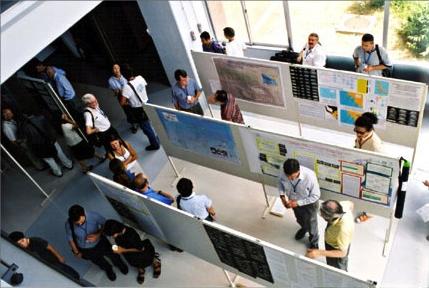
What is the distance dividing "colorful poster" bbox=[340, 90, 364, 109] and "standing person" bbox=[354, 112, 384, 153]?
72cm

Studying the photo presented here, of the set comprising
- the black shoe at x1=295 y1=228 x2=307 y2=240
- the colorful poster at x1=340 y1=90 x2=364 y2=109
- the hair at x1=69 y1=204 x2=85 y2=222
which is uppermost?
the hair at x1=69 y1=204 x2=85 y2=222

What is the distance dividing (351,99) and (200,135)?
6.07 ft

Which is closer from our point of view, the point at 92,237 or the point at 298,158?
the point at 298,158

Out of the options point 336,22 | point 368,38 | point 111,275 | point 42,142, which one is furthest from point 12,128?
point 336,22

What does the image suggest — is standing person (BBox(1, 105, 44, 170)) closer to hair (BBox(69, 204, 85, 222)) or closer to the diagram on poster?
hair (BBox(69, 204, 85, 222))

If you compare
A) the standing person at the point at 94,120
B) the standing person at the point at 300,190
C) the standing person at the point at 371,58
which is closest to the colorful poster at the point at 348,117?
the standing person at the point at 371,58

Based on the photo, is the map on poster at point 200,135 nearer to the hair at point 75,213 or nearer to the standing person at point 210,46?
the hair at point 75,213

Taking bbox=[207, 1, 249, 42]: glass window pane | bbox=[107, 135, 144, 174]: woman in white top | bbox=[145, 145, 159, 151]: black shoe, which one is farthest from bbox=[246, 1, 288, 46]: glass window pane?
bbox=[107, 135, 144, 174]: woman in white top

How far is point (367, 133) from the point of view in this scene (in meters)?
3.81

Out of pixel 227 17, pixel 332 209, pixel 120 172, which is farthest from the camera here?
pixel 227 17

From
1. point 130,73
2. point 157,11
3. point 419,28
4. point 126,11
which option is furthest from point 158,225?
point 126,11

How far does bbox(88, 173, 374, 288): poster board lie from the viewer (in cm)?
286

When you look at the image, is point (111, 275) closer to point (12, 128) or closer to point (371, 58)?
point (12, 128)

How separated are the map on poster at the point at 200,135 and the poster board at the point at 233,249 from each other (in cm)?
118
